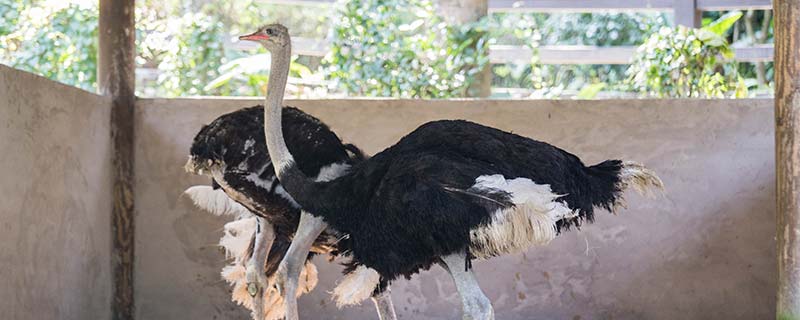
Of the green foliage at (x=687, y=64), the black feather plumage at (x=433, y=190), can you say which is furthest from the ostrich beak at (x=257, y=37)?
the green foliage at (x=687, y=64)

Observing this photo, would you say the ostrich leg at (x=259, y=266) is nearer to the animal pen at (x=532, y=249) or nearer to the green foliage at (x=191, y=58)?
the animal pen at (x=532, y=249)

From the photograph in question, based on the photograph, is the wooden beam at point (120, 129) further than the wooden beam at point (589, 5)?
No

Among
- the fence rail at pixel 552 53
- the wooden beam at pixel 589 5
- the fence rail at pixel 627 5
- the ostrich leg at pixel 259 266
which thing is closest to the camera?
the ostrich leg at pixel 259 266

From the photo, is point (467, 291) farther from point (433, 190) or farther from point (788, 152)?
point (788, 152)

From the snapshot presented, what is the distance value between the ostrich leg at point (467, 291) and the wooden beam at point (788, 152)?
1563mm

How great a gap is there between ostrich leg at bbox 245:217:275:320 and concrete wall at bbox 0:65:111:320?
952 millimetres

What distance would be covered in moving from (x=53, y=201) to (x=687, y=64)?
4655 millimetres

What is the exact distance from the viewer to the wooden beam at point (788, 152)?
4734 millimetres

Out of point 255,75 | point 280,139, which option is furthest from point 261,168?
point 255,75

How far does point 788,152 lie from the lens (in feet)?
15.7

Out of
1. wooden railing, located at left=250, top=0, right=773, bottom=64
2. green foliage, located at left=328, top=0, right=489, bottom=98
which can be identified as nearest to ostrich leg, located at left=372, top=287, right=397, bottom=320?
green foliage, located at left=328, top=0, right=489, bottom=98

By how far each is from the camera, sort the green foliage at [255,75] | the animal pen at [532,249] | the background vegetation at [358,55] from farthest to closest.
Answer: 1. the green foliage at [255,75]
2. the background vegetation at [358,55]
3. the animal pen at [532,249]

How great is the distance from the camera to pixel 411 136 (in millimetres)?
4398

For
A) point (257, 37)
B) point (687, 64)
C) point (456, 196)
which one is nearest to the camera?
point (456, 196)
